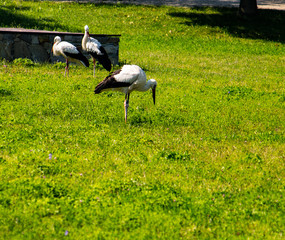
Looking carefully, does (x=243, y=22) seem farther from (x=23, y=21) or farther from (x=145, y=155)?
(x=145, y=155)

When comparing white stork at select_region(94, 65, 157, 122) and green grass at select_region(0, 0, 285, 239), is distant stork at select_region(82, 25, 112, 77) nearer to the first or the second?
green grass at select_region(0, 0, 285, 239)

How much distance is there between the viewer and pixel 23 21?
66.4ft

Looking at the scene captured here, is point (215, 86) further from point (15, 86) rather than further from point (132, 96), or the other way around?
point (15, 86)

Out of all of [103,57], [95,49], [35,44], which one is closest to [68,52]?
[95,49]

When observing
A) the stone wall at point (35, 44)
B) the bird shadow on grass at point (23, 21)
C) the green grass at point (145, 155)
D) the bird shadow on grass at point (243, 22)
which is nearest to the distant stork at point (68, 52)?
the green grass at point (145, 155)

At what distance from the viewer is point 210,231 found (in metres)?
4.93

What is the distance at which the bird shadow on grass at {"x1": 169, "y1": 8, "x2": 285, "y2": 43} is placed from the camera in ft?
73.8

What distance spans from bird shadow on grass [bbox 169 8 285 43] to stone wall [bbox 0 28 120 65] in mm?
9852

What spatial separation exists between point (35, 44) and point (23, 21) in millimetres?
7140

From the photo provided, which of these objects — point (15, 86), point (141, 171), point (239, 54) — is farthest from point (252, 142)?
point (239, 54)

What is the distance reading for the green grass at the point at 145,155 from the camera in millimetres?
5039

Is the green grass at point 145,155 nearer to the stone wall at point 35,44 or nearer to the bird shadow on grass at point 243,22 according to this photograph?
the stone wall at point 35,44

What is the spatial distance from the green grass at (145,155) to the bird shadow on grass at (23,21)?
21.5ft

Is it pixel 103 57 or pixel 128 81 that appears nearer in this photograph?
pixel 128 81
